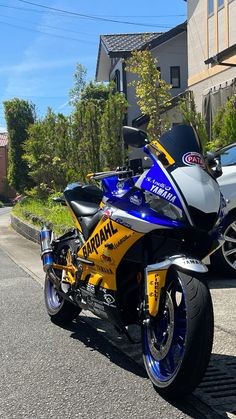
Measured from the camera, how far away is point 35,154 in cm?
2002

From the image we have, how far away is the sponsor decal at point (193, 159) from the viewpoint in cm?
369

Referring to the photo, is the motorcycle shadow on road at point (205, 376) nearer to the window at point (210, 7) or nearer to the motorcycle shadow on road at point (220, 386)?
the motorcycle shadow on road at point (220, 386)

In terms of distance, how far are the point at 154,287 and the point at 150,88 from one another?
458 inches

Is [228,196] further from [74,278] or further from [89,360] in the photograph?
[89,360]

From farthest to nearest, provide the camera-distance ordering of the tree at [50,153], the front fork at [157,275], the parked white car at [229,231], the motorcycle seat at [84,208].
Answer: the tree at [50,153], the parked white car at [229,231], the motorcycle seat at [84,208], the front fork at [157,275]

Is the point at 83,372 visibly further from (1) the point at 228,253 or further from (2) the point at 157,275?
(1) the point at 228,253

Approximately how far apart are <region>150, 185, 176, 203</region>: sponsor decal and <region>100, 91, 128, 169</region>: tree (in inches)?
432

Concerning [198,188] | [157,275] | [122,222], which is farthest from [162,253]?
[198,188]

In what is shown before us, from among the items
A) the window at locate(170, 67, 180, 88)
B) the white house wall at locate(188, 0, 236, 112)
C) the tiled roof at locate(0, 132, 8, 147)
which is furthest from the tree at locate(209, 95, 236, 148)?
the tiled roof at locate(0, 132, 8, 147)

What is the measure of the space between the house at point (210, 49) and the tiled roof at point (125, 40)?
327 inches

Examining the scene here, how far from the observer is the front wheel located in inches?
129

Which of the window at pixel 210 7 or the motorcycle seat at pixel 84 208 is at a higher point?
the window at pixel 210 7

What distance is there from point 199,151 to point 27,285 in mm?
4541

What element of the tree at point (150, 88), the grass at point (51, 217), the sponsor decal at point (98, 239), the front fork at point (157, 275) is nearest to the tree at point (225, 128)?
the tree at point (150, 88)
